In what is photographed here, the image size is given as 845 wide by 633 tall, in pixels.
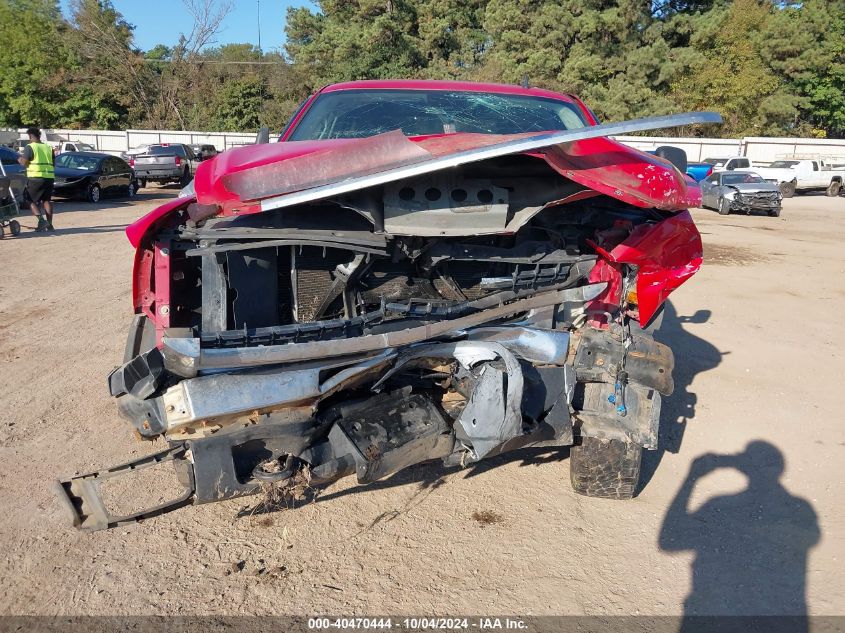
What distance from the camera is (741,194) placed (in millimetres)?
18734

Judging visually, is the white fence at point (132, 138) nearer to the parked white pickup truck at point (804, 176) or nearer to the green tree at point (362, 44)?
the green tree at point (362, 44)

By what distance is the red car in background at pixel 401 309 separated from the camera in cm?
228

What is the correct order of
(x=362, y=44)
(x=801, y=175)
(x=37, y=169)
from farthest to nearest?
1. (x=362, y=44)
2. (x=801, y=175)
3. (x=37, y=169)

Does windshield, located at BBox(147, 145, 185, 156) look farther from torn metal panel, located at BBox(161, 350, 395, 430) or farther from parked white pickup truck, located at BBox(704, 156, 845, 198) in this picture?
torn metal panel, located at BBox(161, 350, 395, 430)

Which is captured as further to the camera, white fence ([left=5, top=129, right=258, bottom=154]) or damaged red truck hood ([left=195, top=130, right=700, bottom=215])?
white fence ([left=5, top=129, right=258, bottom=154])

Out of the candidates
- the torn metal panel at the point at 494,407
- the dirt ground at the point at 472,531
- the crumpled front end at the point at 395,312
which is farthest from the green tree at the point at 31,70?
the torn metal panel at the point at 494,407

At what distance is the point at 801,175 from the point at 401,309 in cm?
2847

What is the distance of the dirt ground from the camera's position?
2.49 metres

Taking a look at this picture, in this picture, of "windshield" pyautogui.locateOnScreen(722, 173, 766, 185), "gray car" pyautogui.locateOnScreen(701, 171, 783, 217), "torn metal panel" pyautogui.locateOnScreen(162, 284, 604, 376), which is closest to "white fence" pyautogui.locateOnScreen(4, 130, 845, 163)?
"windshield" pyautogui.locateOnScreen(722, 173, 766, 185)

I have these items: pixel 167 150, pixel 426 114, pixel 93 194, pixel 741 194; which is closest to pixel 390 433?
pixel 426 114

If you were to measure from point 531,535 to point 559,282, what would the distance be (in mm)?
1184

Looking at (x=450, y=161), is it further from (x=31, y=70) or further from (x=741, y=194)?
(x=31, y=70)

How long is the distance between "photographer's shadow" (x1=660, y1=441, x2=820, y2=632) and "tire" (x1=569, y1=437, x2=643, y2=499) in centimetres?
26

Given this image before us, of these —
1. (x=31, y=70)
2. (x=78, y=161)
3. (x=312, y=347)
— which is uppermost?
(x=31, y=70)
